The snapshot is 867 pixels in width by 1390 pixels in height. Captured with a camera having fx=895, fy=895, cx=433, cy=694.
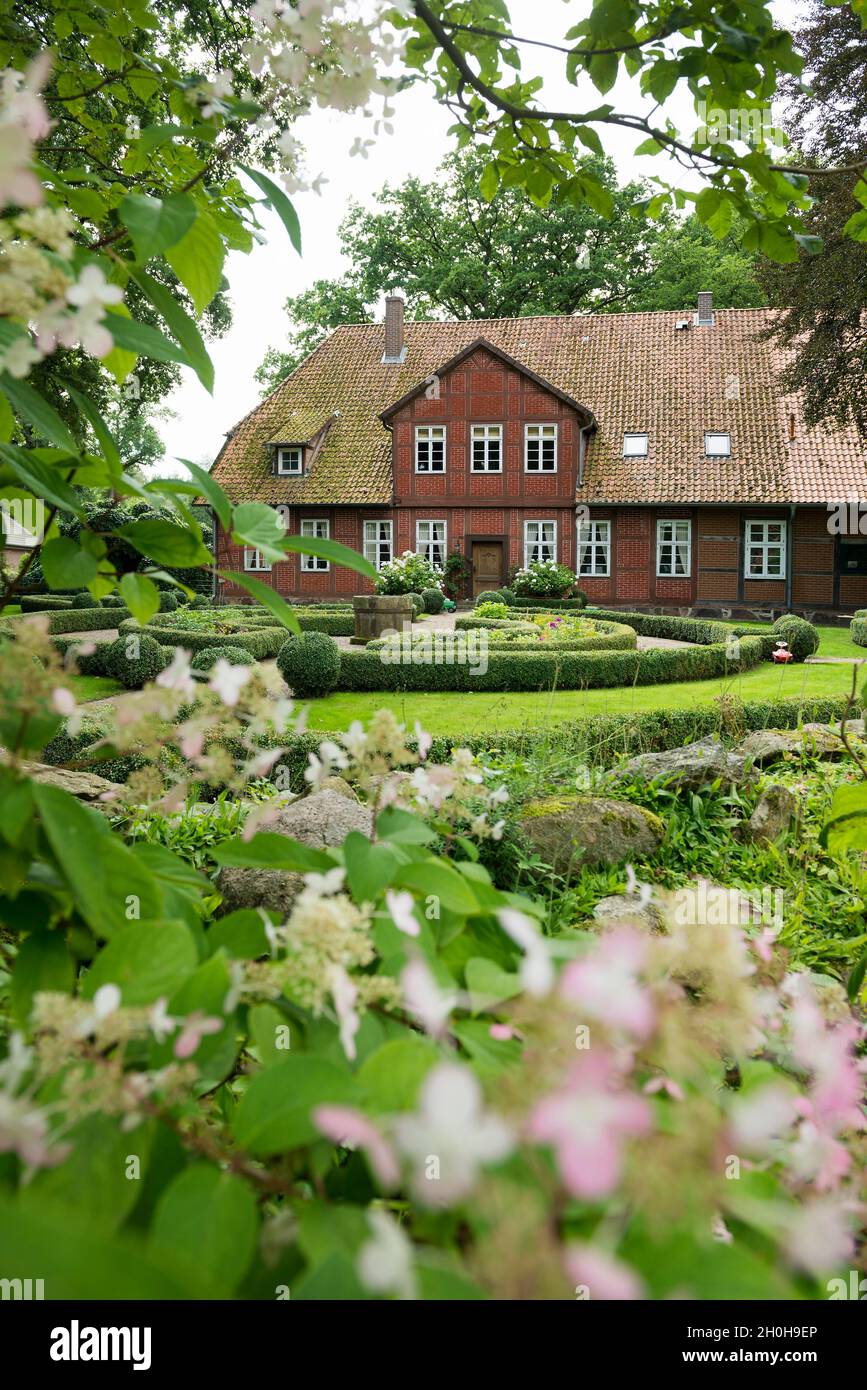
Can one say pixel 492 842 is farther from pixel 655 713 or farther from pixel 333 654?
pixel 333 654

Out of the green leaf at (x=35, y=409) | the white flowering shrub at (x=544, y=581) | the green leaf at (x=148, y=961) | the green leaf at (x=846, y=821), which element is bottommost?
the green leaf at (x=846, y=821)

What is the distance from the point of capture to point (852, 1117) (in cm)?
75

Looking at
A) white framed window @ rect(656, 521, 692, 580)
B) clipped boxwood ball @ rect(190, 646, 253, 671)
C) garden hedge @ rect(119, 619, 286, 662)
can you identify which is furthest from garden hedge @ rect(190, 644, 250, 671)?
white framed window @ rect(656, 521, 692, 580)

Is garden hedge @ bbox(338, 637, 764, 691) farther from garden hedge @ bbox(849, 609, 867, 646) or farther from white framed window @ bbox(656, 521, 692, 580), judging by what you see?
white framed window @ bbox(656, 521, 692, 580)

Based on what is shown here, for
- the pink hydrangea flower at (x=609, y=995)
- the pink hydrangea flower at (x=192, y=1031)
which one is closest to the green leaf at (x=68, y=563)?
the pink hydrangea flower at (x=192, y=1031)

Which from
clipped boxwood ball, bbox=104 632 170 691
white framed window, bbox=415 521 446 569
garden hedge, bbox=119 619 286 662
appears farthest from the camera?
white framed window, bbox=415 521 446 569

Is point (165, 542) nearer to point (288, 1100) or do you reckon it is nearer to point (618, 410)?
point (288, 1100)

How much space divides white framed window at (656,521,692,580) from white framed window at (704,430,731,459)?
199 cm

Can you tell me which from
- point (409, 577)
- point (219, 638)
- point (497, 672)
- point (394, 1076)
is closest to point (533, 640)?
point (497, 672)

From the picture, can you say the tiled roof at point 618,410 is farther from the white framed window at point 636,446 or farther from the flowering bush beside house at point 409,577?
the flowering bush beside house at point 409,577

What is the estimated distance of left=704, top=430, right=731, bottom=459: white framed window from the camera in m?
24.7

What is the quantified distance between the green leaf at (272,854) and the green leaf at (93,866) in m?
0.08

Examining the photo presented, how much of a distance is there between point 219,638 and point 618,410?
17.6 metres

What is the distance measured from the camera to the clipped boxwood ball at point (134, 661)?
11.7 metres
